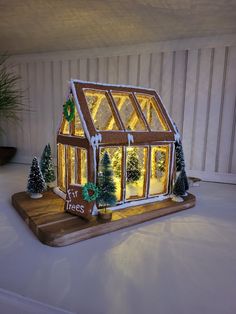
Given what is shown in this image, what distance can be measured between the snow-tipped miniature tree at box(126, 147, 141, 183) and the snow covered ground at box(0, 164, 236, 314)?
596 mm

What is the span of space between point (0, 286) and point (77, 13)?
3.04m

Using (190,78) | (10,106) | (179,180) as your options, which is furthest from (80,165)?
(10,106)

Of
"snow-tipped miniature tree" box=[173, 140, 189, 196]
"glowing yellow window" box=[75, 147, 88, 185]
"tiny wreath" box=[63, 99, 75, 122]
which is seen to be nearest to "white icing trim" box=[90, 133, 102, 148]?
"glowing yellow window" box=[75, 147, 88, 185]

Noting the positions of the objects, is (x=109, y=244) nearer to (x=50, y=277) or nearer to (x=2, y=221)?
(x=50, y=277)

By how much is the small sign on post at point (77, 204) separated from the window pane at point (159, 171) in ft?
2.59

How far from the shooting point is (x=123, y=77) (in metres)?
3.79

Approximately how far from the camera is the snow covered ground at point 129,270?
1.15 metres

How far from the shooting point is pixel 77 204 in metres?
1.98

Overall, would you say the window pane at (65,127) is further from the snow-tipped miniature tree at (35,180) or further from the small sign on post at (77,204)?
the small sign on post at (77,204)

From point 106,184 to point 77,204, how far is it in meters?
0.31

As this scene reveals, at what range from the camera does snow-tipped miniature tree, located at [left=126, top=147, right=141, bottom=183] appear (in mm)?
2588

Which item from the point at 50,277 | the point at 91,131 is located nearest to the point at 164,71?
the point at 91,131

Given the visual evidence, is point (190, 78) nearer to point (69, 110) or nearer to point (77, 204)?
point (69, 110)

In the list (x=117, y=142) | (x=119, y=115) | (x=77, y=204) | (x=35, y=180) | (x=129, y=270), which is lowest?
(x=129, y=270)
